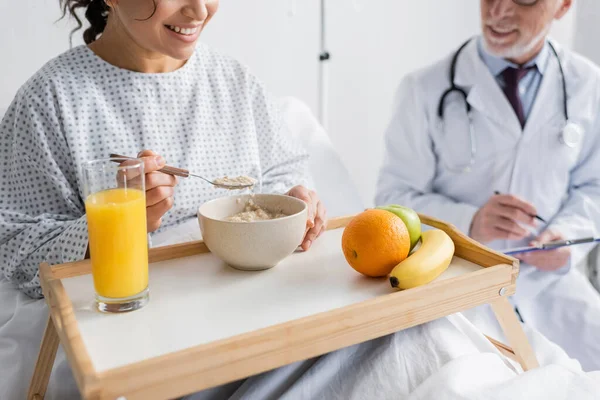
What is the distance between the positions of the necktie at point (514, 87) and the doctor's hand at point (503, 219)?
0.31 metres

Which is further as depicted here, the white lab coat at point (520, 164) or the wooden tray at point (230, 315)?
the white lab coat at point (520, 164)

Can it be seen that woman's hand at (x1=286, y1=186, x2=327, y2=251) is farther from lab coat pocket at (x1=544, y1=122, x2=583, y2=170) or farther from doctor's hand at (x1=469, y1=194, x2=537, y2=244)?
lab coat pocket at (x1=544, y1=122, x2=583, y2=170)

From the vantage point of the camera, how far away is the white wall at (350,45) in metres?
2.12

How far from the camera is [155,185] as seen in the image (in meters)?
1.03

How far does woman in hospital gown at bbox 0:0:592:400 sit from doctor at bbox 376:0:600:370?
49 centimetres

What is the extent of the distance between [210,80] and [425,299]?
2.84 feet

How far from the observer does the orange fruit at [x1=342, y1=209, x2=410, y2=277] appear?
1.03 m

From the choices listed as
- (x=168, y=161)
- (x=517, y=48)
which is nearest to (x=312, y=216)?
(x=168, y=161)

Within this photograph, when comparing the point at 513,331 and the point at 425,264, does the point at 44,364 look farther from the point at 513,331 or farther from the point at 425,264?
the point at 513,331

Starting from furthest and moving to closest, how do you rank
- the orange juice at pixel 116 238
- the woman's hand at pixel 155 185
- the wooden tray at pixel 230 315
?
the woman's hand at pixel 155 185, the orange juice at pixel 116 238, the wooden tray at pixel 230 315

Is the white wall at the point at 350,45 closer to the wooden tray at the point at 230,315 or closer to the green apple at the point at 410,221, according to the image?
the wooden tray at the point at 230,315

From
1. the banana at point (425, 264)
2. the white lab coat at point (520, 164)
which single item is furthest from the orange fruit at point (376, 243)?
the white lab coat at point (520, 164)

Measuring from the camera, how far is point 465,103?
1.93 meters

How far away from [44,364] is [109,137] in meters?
0.51
